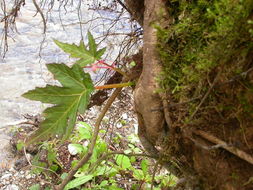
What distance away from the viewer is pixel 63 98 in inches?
37.5

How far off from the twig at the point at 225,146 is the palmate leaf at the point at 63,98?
1.14 ft

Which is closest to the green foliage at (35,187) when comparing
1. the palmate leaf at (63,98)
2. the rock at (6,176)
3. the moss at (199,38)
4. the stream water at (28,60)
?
the rock at (6,176)

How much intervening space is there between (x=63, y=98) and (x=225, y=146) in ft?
1.54

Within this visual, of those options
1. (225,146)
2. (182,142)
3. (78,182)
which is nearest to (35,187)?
(78,182)

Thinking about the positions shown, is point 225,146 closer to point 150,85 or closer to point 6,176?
point 150,85

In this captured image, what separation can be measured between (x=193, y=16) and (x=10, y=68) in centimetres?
332

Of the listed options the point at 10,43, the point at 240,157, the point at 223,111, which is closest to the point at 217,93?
the point at 223,111

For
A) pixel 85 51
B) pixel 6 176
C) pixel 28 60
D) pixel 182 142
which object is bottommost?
pixel 6 176

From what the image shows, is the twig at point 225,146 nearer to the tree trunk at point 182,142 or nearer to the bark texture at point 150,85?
the tree trunk at point 182,142

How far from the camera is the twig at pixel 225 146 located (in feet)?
2.43

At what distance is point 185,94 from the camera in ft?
2.70

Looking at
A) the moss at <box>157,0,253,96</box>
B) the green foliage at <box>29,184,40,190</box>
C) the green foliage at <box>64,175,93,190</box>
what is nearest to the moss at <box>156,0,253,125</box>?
the moss at <box>157,0,253,96</box>

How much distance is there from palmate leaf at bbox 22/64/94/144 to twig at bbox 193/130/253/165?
349 millimetres

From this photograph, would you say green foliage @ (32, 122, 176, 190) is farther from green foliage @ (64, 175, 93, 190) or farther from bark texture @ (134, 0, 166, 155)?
bark texture @ (134, 0, 166, 155)
